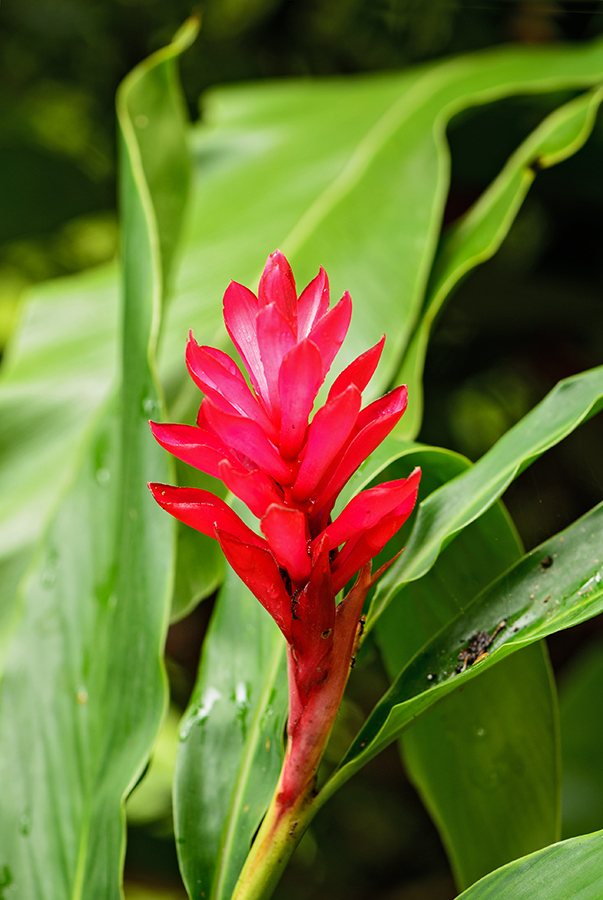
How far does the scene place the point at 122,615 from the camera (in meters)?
0.43

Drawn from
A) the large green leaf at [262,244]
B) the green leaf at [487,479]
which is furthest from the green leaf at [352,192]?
the green leaf at [487,479]

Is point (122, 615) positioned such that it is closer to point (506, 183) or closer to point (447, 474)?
point (447, 474)

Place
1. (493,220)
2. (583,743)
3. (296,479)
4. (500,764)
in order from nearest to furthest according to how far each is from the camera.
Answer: (296,479) → (500,764) → (493,220) → (583,743)

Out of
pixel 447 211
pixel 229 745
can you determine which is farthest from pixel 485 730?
pixel 447 211

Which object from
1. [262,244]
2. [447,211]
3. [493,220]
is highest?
[447,211]

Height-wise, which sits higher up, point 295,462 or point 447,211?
point 447,211

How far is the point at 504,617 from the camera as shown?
13.5 inches

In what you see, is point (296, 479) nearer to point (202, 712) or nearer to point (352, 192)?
point (202, 712)

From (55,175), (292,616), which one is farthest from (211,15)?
(292,616)

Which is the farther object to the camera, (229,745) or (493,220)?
(493,220)

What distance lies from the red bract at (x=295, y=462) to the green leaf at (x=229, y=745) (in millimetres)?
95

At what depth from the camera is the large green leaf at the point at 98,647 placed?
401 mm

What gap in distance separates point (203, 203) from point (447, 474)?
1.64ft

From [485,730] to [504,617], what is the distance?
9 centimetres
